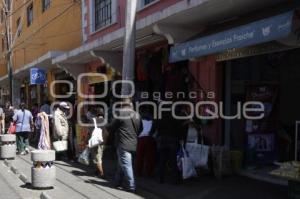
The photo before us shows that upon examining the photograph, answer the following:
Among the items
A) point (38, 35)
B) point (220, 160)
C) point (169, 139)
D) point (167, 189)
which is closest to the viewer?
point (167, 189)

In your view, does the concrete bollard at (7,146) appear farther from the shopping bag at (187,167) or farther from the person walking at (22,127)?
the shopping bag at (187,167)

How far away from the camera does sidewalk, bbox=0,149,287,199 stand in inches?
368

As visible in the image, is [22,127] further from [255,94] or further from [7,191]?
[255,94]

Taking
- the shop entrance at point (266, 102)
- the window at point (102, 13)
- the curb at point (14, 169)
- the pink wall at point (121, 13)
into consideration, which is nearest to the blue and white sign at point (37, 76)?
the pink wall at point (121, 13)

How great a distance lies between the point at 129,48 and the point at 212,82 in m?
2.09

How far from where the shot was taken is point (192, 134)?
11125mm

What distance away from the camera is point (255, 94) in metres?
11.2

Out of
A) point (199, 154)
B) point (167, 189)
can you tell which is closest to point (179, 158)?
point (199, 154)

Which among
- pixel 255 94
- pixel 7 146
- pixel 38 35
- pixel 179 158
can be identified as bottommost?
pixel 7 146

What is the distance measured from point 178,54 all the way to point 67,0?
13.9 m

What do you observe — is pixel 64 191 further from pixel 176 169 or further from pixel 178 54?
pixel 178 54

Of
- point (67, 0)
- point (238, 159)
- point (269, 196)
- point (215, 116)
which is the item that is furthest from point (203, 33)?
point (67, 0)

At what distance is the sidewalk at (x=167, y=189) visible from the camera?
368 inches

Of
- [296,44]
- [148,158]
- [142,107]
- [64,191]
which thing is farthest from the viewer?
[142,107]
